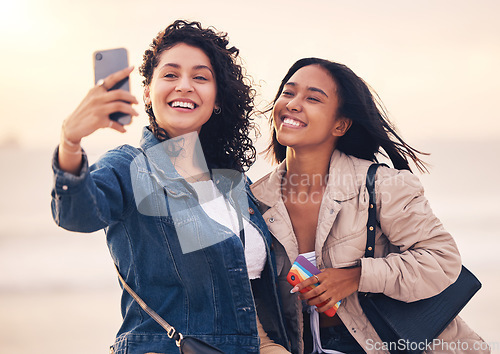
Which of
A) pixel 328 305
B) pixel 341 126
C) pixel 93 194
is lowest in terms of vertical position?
pixel 328 305

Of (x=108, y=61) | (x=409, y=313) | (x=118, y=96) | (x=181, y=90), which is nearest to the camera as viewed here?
(x=118, y=96)

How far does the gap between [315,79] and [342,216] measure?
82cm

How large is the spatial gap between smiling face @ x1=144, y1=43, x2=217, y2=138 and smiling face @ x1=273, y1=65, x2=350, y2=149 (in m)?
0.49

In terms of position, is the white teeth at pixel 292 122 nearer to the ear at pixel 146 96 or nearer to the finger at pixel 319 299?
the ear at pixel 146 96

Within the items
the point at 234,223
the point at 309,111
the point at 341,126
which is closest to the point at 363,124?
the point at 341,126

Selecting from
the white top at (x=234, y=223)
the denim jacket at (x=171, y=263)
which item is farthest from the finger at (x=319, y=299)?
the denim jacket at (x=171, y=263)

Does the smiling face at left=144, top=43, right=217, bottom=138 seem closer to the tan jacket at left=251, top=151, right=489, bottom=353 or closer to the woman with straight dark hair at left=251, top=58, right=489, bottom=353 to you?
the woman with straight dark hair at left=251, top=58, right=489, bottom=353

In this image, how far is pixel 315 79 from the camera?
3.16 m

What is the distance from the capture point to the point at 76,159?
5.83 ft

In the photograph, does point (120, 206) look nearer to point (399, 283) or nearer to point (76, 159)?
point (76, 159)

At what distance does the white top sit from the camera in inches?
105

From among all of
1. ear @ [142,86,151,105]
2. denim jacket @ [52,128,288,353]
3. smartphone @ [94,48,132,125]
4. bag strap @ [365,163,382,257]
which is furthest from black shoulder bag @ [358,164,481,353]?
smartphone @ [94,48,132,125]

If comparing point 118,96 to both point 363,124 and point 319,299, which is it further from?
point 363,124

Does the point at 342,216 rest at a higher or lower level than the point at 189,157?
lower
